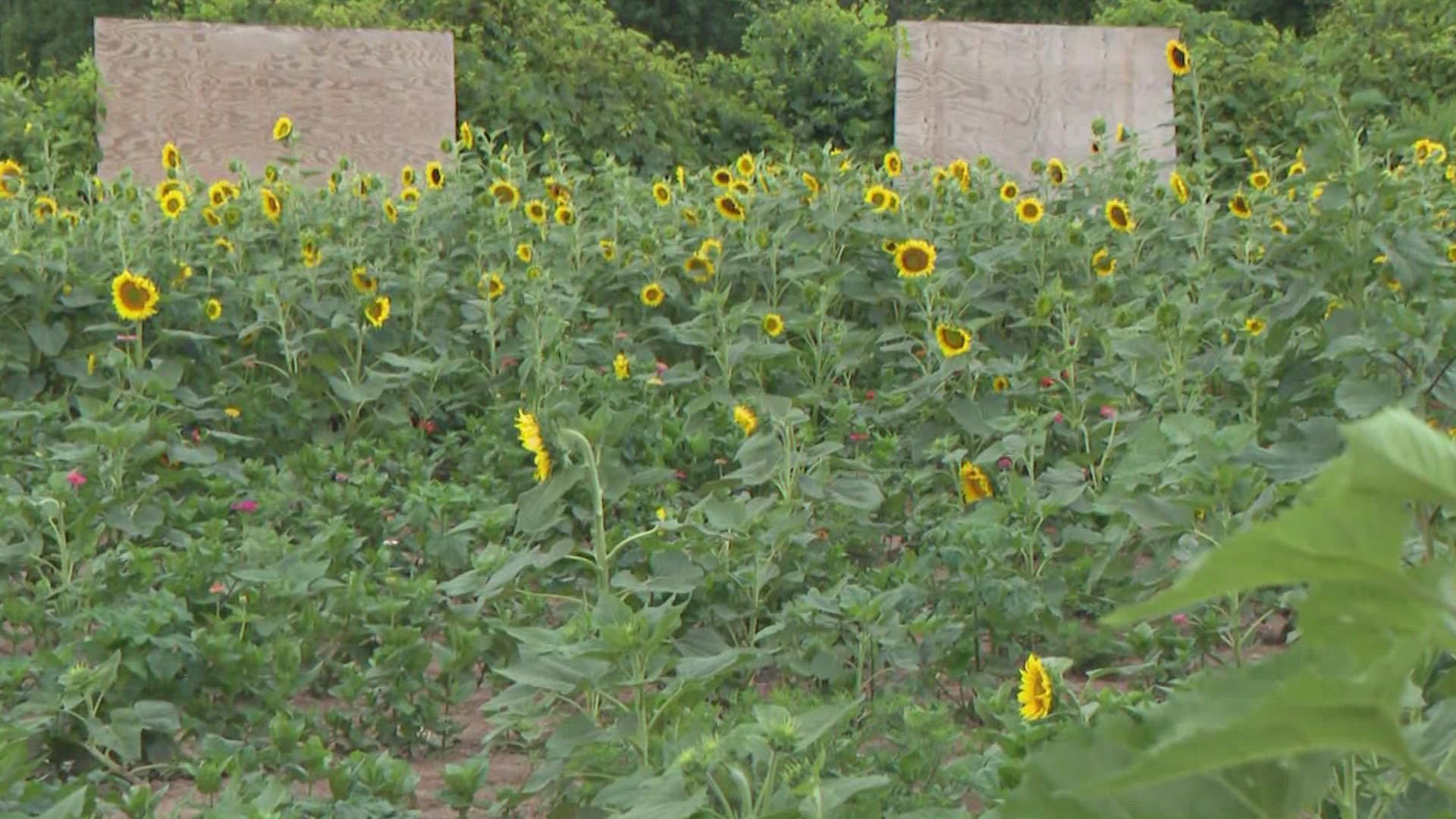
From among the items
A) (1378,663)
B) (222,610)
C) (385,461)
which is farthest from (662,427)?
(1378,663)

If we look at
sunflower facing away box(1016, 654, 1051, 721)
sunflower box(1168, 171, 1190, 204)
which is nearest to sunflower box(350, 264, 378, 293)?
sunflower box(1168, 171, 1190, 204)

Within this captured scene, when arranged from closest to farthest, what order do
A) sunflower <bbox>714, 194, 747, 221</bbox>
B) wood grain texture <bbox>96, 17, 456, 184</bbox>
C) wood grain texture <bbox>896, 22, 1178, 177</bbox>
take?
1. sunflower <bbox>714, 194, 747, 221</bbox>
2. wood grain texture <bbox>96, 17, 456, 184</bbox>
3. wood grain texture <bbox>896, 22, 1178, 177</bbox>

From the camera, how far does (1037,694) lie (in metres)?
2.15

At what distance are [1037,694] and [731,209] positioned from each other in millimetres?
3217

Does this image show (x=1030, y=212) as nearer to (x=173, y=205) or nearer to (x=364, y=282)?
(x=364, y=282)

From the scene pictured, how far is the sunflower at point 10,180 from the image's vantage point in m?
5.63

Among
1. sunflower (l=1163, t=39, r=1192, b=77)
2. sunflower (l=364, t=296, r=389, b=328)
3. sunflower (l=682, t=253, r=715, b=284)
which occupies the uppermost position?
sunflower (l=1163, t=39, r=1192, b=77)

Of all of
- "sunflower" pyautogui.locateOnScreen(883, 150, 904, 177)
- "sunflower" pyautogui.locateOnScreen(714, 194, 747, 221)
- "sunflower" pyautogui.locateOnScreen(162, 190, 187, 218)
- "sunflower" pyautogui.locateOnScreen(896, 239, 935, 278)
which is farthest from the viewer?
"sunflower" pyautogui.locateOnScreen(883, 150, 904, 177)

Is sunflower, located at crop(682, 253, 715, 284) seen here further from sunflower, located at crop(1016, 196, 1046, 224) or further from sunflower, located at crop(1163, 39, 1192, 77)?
sunflower, located at crop(1163, 39, 1192, 77)

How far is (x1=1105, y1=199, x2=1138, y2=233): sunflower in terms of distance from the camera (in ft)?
16.0

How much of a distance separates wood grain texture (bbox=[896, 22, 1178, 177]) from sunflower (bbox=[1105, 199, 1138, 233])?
14.3ft

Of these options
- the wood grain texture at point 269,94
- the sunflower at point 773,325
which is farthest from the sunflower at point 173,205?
the wood grain texture at point 269,94

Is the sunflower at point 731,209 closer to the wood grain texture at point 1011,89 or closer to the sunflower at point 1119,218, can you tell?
the sunflower at point 1119,218

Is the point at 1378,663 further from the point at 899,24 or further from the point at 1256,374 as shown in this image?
the point at 899,24
